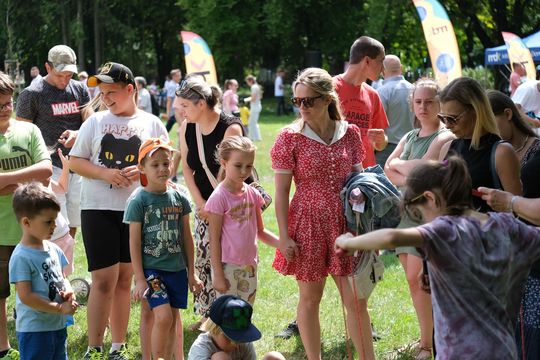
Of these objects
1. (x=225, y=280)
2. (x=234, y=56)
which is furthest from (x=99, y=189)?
(x=234, y=56)

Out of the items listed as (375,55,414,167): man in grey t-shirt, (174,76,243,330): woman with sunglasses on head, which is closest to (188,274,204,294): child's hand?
(174,76,243,330): woman with sunglasses on head

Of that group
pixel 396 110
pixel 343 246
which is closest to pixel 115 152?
pixel 343 246

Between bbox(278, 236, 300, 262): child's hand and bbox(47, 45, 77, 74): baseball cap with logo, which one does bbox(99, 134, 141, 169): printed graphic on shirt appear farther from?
bbox(47, 45, 77, 74): baseball cap with logo

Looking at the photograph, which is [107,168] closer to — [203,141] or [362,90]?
[203,141]

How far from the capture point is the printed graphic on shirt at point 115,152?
18.1 feet

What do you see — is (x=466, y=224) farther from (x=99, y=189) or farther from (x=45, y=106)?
(x=45, y=106)

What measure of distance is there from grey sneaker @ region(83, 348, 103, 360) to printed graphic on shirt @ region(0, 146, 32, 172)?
1318 mm

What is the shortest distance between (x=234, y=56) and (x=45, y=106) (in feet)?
130

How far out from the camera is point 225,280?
525 centimetres

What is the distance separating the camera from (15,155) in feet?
17.8

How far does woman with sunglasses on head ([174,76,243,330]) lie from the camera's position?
5.88m

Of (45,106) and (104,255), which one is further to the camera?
(45,106)

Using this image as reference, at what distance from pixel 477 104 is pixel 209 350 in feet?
5.83

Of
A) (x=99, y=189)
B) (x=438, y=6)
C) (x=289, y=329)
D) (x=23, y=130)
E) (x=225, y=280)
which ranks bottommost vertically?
(x=289, y=329)
